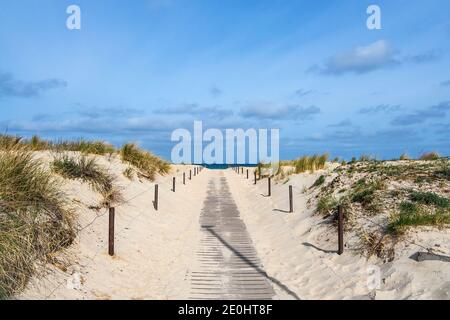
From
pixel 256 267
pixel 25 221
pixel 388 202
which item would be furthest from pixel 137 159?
pixel 25 221

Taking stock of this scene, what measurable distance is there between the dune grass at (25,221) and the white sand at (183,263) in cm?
30

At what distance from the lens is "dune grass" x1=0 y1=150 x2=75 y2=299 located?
6.52m

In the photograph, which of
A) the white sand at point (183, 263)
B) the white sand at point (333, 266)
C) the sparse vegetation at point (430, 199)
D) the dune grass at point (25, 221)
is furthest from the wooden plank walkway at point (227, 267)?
the sparse vegetation at point (430, 199)

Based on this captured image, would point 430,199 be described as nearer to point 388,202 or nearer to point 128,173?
point 388,202

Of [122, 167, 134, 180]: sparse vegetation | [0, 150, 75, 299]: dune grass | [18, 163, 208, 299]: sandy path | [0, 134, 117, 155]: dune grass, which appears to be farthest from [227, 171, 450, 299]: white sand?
[0, 134, 117, 155]: dune grass

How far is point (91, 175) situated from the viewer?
45.8 ft

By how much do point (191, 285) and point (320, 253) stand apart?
3.78 meters

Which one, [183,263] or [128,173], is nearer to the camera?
[183,263]

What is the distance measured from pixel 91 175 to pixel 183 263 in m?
5.47

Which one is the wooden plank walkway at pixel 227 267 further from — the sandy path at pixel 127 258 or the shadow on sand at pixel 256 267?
the sandy path at pixel 127 258

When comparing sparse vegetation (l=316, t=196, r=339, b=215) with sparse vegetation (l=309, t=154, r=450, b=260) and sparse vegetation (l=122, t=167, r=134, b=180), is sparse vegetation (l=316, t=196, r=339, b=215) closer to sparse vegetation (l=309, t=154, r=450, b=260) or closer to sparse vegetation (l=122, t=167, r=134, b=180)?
sparse vegetation (l=309, t=154, r=450, b=260)

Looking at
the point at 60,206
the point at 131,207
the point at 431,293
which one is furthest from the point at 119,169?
the point at 431,293

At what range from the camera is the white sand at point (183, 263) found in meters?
7.40
